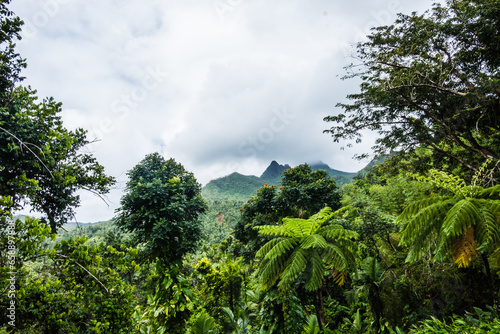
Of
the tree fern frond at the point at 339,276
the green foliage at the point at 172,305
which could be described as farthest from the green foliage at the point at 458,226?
the green foliage at the point at 172,305

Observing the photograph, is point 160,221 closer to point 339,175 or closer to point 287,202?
point 287,202

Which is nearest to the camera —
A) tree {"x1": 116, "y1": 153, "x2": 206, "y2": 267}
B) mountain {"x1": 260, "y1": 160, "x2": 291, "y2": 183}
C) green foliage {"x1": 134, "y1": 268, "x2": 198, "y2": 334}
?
green foliage {"x1": 134, "y1": 268, "x2": 198, "y2": 334}

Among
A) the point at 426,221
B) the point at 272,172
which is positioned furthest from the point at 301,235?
the point at 272,172

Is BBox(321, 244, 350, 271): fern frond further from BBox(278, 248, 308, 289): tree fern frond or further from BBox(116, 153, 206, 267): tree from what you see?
BBox(116, 153, 206, 267): tree

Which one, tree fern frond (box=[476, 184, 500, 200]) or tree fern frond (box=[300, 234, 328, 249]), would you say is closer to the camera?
tree fern frond (box=[476, 184, 500, 200])

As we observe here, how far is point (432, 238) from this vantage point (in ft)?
9.85

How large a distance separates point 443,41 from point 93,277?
11188mm

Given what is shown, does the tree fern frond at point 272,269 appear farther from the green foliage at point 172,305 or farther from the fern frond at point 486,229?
the fern frond at point 486,229

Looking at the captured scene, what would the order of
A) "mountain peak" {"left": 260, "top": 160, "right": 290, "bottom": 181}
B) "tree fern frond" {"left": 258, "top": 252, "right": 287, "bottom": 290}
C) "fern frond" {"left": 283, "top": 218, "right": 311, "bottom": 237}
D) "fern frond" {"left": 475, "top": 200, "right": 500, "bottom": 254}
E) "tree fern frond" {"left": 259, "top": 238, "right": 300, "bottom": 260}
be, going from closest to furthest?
"fern frond" {"left": 475, "top": 200, "right": 500, "bottom": 254}
"tree fern frond" {"left": 259, "top": 238, "right": 300, "bottom": 260}
"tree fern frond" {"left": 258, "top": 252, "right": 287, "bottom": 290}
"fern frond" {"left": 283, "top": 218, "right": 311, "bottom": 237}
"mountain peak" {"left": 260, "top": 160, "right": 290, "bottom": 181}

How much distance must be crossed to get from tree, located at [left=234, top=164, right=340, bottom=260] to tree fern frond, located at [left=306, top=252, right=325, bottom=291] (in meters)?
5.10

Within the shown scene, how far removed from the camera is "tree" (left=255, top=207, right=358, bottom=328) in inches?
126

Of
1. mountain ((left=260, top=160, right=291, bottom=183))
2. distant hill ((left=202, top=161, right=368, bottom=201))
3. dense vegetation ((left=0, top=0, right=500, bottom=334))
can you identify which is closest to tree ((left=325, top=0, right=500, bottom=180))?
dense vegetation ((left=0, top=0, right=500, bottom=334))

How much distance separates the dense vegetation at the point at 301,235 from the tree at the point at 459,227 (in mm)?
18

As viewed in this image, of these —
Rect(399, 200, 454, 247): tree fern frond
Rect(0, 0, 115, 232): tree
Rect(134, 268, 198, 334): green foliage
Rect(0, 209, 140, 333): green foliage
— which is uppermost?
Rect(0, 0, 115, 232): tree
